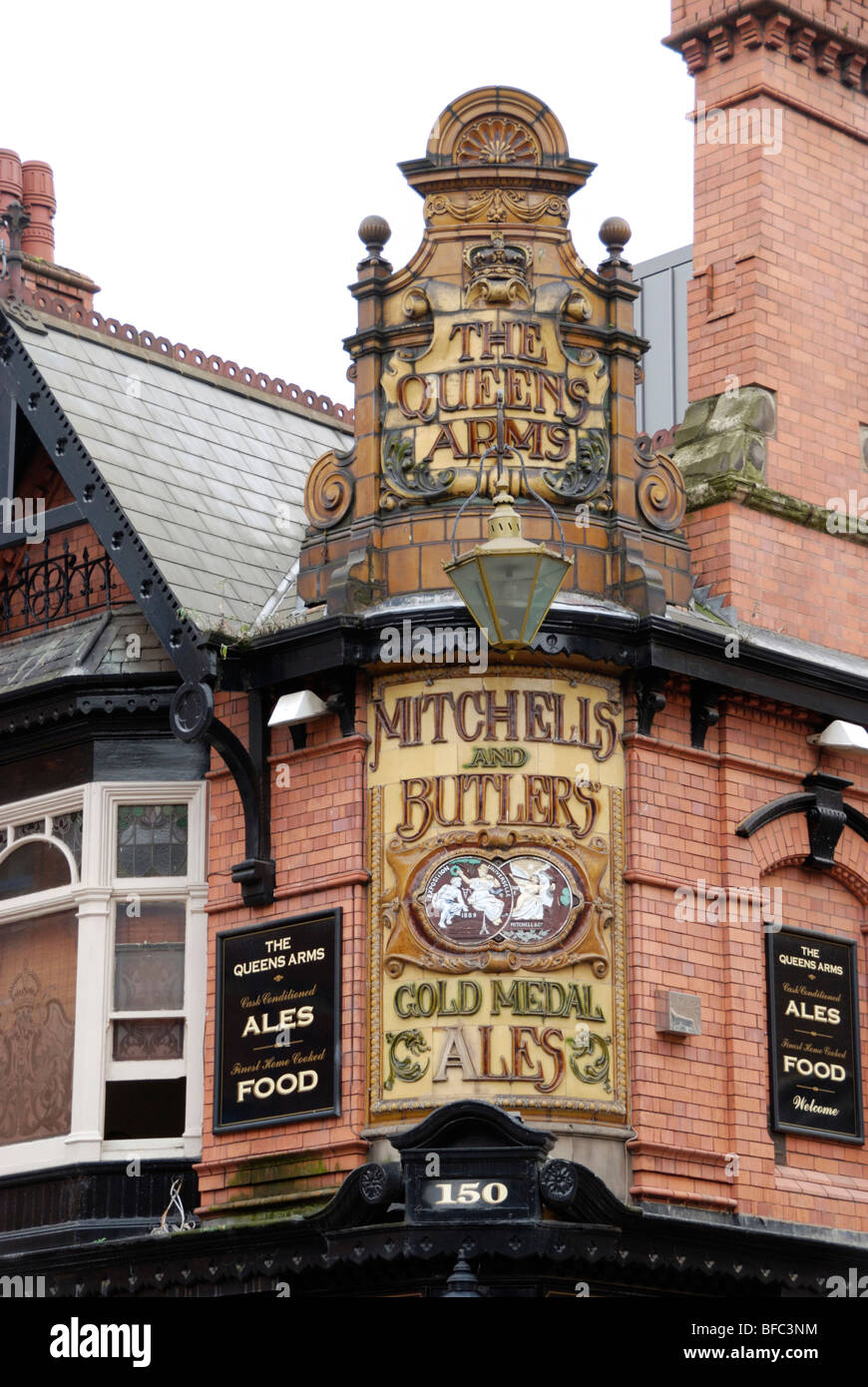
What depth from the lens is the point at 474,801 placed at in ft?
68.0

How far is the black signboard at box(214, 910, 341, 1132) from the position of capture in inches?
822

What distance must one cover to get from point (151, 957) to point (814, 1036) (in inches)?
226

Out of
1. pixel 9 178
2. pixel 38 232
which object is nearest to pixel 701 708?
pixel 38 232

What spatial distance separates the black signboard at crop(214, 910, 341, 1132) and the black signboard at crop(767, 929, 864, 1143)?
12.2ft

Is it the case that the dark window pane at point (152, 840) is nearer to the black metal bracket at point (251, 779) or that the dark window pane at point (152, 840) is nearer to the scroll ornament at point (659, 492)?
the black metal bracket at point (251, 779)

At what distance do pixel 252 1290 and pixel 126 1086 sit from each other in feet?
7.86

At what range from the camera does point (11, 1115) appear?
23156 mm

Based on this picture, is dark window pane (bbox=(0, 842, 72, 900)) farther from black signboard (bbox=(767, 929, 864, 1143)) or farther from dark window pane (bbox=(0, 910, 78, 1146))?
black signboard (bbox=(767, 929, 864, 1143))

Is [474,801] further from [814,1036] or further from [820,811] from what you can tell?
[814,1036]

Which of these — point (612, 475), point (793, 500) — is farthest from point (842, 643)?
point (612, 475)

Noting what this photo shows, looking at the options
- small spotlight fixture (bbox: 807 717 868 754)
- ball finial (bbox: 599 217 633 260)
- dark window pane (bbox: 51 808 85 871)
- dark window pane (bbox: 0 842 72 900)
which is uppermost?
ball finial (bbox: 599 217 633 260)

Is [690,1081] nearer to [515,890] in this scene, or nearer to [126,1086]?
[515,890]

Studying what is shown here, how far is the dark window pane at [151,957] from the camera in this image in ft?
74.3

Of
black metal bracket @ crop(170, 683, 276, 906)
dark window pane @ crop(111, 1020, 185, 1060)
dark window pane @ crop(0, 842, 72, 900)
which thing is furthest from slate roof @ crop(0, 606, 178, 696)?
dark window pane @ crop(111, 1020, 185, 1060)
